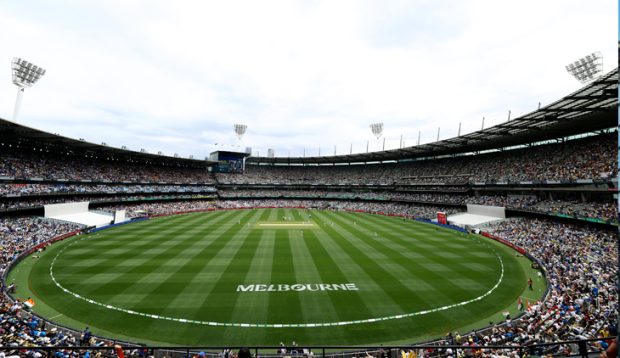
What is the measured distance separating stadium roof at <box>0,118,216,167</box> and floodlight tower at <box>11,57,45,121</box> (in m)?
5.46

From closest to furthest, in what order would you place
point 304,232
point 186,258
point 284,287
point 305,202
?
point 284,287 → point 186,258 → point 304,232 → point 305,202

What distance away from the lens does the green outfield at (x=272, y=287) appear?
16219 mm

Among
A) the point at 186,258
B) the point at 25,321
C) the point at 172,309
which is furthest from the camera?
the point at 186,258

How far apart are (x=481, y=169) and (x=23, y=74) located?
284 feet

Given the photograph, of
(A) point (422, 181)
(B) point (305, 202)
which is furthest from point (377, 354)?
(B) point (305, 202)

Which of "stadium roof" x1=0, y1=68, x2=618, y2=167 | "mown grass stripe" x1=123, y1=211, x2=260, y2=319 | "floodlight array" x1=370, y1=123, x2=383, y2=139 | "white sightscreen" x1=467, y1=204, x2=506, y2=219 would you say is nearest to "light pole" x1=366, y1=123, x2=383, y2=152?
"floodlight array" x1=370, y1=123, x2=383, y2=139

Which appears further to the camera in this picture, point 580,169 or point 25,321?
point 580,169

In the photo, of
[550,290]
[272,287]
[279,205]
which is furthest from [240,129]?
[550,290]

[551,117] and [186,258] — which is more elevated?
[551,117]

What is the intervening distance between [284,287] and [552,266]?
23.0 metres

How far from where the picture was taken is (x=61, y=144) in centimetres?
5309

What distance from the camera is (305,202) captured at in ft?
293

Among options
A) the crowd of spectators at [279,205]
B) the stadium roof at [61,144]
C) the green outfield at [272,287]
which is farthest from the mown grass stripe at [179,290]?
the crowd of spectators at [279,205]

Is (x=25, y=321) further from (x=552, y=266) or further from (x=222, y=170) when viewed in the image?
(x=222, y=170)
